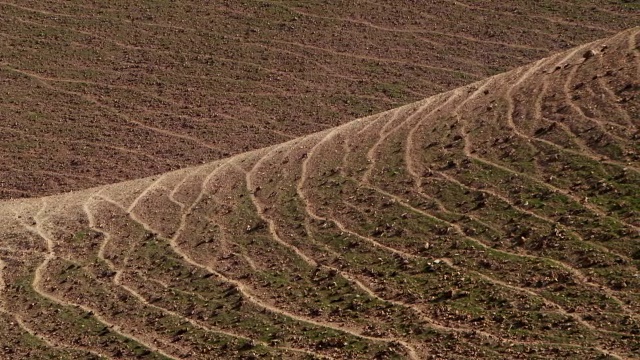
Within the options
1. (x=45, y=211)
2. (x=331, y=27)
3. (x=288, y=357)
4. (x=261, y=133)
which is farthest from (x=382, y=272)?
(x=331, y=27)

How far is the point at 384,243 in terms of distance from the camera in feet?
47.5

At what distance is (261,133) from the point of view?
75.5 feet

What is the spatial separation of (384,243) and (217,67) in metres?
12.0

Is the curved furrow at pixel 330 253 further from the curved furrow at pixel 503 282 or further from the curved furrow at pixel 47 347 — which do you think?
the curved furrow at pixel 47 347

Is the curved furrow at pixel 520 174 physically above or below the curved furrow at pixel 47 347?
above

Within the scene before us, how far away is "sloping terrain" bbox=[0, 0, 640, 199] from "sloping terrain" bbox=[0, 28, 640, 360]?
4.10 meters

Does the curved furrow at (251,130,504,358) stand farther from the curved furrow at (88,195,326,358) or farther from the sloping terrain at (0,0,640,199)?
the sloping terrain at (0,0,640,199)

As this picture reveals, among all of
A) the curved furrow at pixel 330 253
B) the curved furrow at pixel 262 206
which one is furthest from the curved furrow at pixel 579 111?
the curved furrow at pixel 262 206

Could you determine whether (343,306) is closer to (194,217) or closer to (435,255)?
(435,255)

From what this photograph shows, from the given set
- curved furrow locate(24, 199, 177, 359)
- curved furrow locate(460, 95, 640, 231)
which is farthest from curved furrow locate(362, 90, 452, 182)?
curved furrow locate(24, 199, 177, 359)

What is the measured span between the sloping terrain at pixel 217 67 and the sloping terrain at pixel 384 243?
410 cm

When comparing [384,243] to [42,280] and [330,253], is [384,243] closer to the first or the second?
[330,253]

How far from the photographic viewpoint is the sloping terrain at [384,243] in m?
12.5

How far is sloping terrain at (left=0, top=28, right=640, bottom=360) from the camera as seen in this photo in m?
12.5
